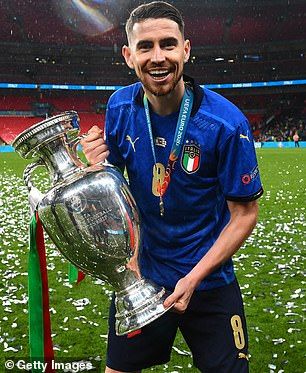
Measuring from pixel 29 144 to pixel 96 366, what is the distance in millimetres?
1939

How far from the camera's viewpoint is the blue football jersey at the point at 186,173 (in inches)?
66.6

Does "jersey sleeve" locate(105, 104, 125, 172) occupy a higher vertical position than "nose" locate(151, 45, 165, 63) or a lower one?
lower

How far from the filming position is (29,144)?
5.52 feet

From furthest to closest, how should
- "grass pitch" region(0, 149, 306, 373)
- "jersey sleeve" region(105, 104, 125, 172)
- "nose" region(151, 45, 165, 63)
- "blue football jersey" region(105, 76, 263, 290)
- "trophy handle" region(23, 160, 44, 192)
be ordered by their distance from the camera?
"grass pitch" region(0, 149, 306, 373)
"jersey sleeve" region(105, 104, 125, 172)
"trophy handle" region(23, 160, 44, 192)
"blue football jersey" region(105, 76, 263, 290)
"nose" region(151, 45, 165, 63)

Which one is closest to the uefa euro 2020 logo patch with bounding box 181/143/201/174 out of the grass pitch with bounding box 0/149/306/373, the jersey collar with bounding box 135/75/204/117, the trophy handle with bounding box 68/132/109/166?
the jersey collar with bounding box 135/75/204/117

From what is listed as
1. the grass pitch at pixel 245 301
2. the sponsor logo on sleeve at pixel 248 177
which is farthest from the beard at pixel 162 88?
the grass pitch at pixel 245 301

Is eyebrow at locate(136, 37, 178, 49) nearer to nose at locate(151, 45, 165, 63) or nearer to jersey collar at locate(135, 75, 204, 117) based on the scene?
nose at locate(151, 45, 165, 63)

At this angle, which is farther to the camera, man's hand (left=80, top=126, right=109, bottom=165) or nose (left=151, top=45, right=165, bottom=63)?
man's hand (left=80, top=126, right=109, bottom=165)

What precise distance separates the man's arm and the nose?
0.49 m

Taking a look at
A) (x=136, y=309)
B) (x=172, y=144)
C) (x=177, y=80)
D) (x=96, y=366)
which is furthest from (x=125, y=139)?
(x=96, y=366)

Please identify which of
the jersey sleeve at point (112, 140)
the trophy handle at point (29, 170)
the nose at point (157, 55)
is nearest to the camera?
the nose at point (157, 55)

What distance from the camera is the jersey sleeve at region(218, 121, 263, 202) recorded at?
167cm

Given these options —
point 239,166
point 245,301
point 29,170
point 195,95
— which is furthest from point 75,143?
point 245,301

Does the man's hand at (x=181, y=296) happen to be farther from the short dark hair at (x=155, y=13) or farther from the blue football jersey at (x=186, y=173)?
the short dark hair at (x=155, y=13)
